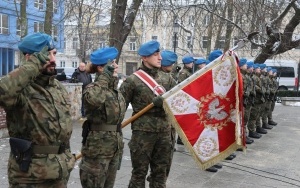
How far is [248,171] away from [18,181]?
4.46 metres

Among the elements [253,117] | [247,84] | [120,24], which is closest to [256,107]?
[253,117]

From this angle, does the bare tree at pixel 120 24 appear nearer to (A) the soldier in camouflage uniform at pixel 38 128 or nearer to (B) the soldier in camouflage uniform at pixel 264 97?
(B) the soldier in camouflage uniform at pixel 264 97

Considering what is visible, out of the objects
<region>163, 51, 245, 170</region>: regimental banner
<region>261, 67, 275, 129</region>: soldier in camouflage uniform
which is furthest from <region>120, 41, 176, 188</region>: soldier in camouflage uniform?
<region>261, 67, 275, 129</region>: soldier in camouflage uniform

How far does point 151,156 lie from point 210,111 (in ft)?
2.82

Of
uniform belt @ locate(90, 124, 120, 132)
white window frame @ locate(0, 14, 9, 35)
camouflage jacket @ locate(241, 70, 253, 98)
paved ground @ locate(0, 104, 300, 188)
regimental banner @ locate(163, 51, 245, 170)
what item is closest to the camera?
uniform belt @ locate(90, 124, 120, 132)

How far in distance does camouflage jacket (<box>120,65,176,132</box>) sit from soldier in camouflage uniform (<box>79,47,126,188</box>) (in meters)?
0.61

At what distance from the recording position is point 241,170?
654 cm

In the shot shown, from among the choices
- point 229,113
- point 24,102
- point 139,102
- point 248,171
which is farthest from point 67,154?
point 248,171

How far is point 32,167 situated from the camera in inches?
110

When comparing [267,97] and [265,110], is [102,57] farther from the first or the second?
[265,110]

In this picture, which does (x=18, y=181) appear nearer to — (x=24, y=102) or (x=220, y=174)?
(x=24, y=102)

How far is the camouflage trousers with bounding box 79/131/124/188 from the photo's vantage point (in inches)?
147

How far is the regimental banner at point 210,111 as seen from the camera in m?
4.62

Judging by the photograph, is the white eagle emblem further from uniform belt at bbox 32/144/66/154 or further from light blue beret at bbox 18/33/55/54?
light blue beret at bbox 18/33/55/54
